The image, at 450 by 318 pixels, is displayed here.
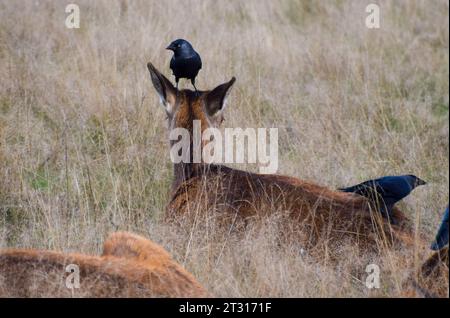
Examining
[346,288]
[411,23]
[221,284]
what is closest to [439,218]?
[346,288]

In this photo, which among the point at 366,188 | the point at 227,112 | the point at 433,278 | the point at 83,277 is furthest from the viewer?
the point at 227,112

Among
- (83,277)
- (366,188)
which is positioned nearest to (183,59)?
(366,188)

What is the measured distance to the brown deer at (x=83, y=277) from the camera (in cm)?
399

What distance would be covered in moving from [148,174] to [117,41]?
2.76 metres

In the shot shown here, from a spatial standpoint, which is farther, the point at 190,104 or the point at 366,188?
the point at 190,104

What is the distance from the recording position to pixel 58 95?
27.5 ft

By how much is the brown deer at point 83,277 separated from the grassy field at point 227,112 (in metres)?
0.86

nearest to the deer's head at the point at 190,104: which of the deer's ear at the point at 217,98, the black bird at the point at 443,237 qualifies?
the deer's ear at the point at 217,98

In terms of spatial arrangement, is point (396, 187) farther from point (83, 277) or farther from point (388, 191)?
point (83, 277)

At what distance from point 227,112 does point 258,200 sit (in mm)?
2613

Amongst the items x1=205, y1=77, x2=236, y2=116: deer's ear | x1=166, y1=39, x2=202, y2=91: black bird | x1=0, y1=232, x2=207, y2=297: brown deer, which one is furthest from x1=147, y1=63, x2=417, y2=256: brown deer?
x1=0, y1=232, x2=207, y2=297: brown deer

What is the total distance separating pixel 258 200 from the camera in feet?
18.0

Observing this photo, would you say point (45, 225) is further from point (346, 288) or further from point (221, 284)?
point (346, 288)

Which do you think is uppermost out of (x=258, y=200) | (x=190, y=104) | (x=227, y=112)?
(x=190, y=104)
